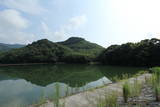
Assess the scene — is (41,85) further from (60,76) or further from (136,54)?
(136,54)

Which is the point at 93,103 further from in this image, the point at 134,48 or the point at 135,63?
the point at 134,48

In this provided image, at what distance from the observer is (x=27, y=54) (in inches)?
2089

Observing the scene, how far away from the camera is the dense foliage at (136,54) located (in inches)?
1152

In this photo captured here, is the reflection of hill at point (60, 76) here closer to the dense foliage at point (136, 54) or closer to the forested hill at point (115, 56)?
the dense foliage at point (136, 54)

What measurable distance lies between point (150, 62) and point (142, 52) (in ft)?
7.09

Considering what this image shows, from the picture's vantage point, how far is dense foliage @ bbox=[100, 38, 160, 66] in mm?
29266

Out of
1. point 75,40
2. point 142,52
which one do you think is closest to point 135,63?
point 142,52

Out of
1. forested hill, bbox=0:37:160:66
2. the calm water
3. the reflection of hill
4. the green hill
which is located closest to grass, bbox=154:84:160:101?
the calm water

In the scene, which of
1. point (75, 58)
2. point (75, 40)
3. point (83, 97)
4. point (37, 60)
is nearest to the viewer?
point (83, 97)

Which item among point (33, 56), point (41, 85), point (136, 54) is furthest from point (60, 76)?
point (33, 56)

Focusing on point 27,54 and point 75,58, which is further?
point 27,54

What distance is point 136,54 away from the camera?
103 ft

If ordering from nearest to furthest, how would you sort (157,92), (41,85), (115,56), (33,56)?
(157,92), (41,85), (115,56), (33,56)

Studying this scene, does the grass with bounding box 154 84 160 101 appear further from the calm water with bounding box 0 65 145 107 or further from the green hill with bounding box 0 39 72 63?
the green hill with bounding box 0 39 72 63
